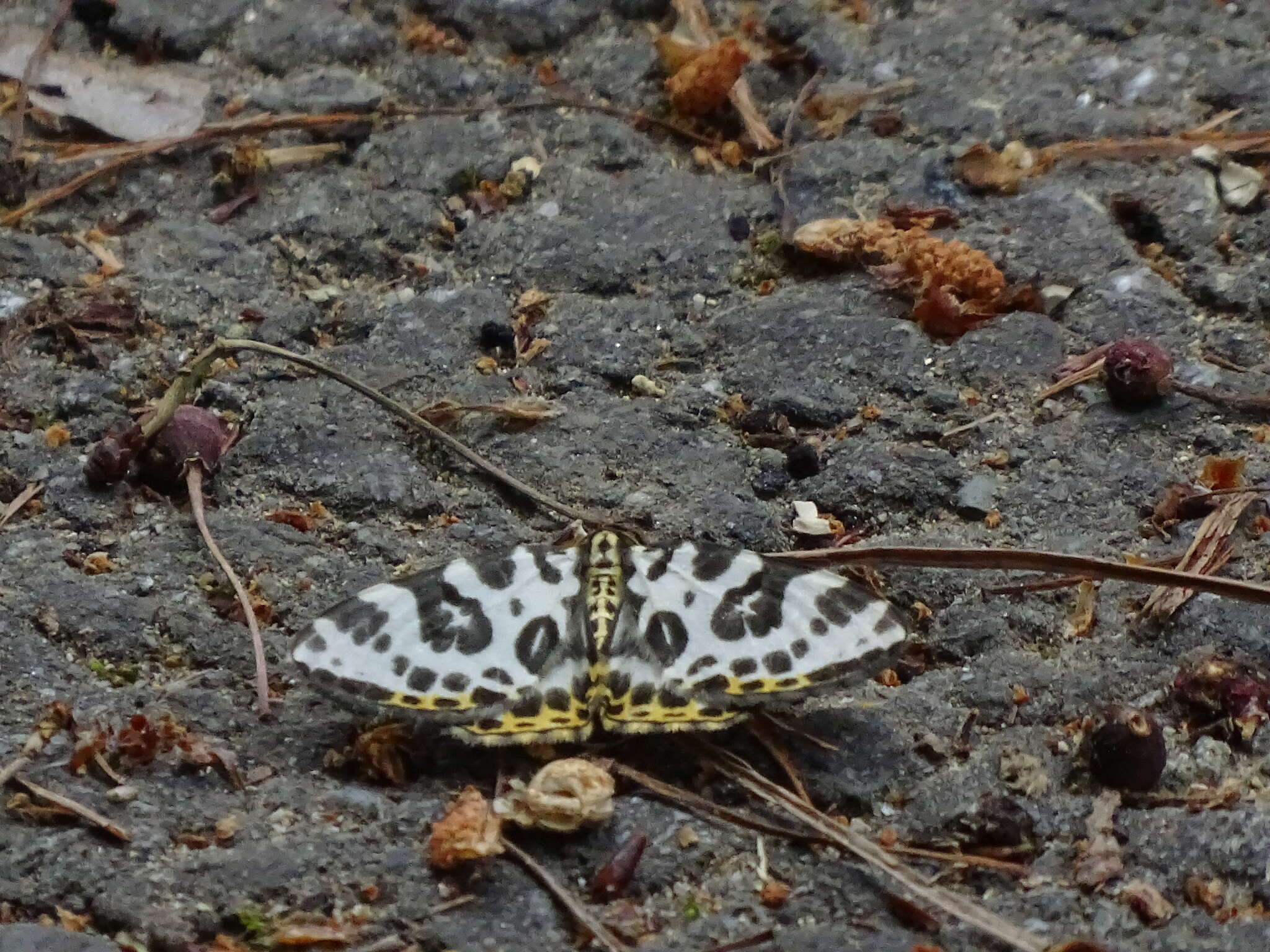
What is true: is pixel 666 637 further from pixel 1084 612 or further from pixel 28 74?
pixel 28 74

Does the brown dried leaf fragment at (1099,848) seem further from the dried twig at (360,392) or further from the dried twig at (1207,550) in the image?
the dried twig at (360,392)

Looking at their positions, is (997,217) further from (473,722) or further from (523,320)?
(473,722)

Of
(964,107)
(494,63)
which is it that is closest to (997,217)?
(964,107)

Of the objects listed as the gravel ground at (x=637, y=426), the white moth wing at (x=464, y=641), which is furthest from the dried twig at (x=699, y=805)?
the white moth wing at (x=464, y=641)

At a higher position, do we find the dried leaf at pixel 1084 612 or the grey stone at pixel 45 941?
the grey stone at pixel 45 941

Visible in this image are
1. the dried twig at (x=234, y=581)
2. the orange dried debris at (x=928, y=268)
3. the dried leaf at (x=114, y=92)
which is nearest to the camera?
the dried twig at (x=234, y=581)

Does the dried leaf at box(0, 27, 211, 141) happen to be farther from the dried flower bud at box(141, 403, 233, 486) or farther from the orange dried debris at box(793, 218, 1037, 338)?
the orange dried debris at box(793, 218, 1037, 338)
